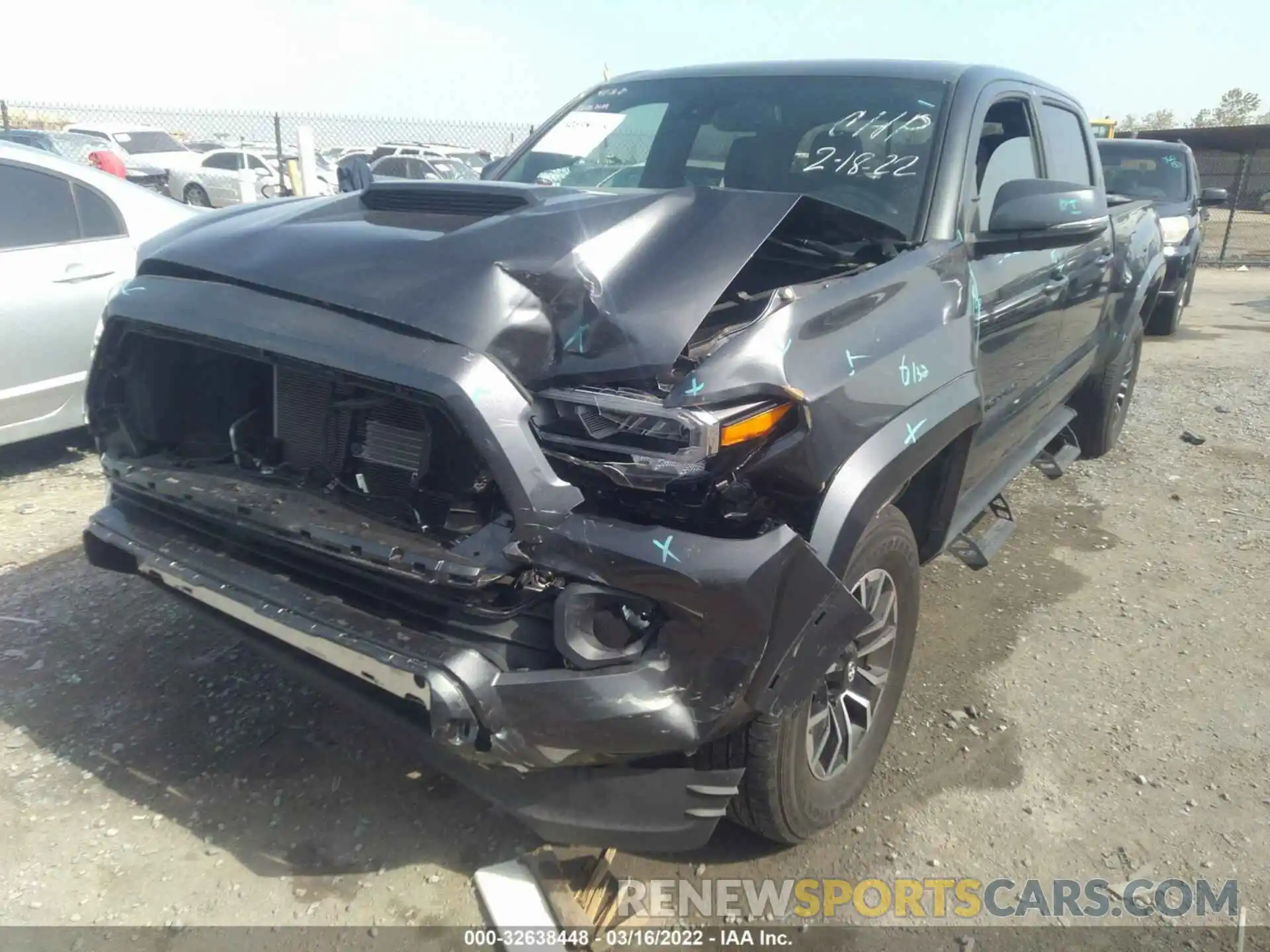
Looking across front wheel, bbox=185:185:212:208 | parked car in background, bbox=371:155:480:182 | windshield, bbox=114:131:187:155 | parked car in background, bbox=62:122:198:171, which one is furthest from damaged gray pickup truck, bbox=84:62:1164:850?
windshield, bbox=114:131:187:155

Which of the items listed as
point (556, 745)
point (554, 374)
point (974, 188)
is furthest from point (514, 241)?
point (974, 188)

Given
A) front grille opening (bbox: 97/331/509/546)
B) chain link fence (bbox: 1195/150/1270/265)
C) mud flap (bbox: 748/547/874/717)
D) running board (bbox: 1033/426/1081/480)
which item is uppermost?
front grille opening (bbox: 97/331/509/546)

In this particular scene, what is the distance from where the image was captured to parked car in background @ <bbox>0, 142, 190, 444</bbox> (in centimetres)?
443

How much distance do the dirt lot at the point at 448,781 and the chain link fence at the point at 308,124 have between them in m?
12.6

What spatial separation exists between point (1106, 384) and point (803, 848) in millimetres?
3929

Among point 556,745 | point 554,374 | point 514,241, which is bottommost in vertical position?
point 556,745

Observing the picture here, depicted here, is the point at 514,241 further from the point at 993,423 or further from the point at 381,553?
the point at 993,423

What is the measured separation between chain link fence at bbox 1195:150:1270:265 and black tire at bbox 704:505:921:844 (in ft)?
59.2

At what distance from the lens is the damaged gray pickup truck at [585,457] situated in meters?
1.88

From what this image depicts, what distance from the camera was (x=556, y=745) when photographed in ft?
6.23

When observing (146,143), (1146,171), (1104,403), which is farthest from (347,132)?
(1104,403)

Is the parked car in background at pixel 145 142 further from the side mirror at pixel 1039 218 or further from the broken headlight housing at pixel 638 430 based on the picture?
the broken headlight housing at pixel 638 430

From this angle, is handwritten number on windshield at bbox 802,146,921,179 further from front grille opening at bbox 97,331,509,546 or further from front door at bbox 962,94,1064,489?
front grille opening at bbox 97,331,509,546

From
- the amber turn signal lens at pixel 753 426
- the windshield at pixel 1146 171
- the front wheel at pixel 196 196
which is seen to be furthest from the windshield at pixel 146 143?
the amber turn signal lens at pixel 753 426
